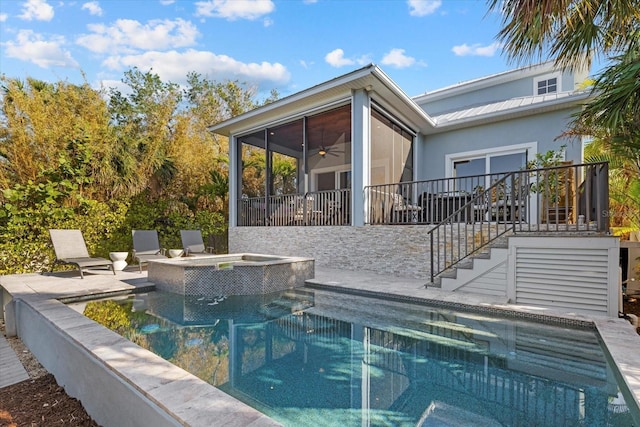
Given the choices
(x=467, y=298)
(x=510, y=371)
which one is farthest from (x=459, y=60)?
(x=510, y=371)

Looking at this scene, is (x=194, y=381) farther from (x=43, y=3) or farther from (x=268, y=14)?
(x=268, y=14)

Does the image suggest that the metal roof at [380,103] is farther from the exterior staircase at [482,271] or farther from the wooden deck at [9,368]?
the wooden deck at [9,368]

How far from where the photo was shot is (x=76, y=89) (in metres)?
9.53

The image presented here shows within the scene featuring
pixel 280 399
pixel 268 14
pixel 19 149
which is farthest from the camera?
pixel 268 14

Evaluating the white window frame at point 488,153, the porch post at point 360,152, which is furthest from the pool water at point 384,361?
the white window frame at point 488,153

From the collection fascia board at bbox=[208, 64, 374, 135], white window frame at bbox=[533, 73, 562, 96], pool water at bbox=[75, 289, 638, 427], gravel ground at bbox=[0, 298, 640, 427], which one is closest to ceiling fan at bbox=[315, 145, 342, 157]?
fascia board at bbox=[208, 64, 374, 135]

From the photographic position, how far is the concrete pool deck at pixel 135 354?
1.96m

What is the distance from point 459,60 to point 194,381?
42.3 feet

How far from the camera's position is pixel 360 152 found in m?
8.27

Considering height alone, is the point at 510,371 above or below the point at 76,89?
below

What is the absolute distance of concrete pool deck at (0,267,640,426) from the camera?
196 cm

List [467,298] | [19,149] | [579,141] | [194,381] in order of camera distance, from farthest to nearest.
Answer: [579,141] < [19,149] < [467,298] < [194,381]

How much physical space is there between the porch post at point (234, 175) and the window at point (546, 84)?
1043 centimetres

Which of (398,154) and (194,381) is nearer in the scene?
(194,381)
